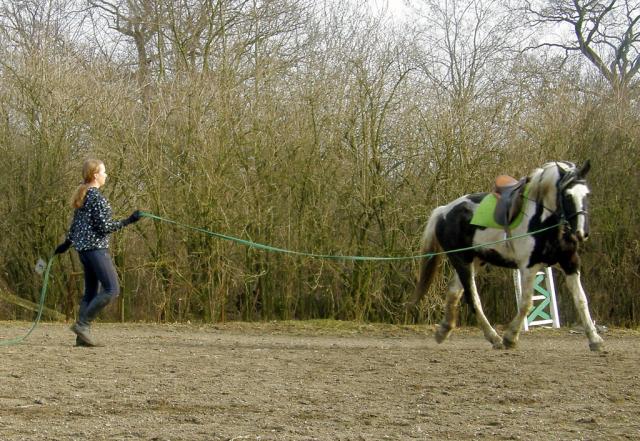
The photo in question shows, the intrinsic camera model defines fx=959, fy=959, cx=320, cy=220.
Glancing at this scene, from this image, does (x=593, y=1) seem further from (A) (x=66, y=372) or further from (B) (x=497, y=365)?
(A) (x=66, y=372)

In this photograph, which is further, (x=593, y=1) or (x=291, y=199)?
(x=593, y=1)

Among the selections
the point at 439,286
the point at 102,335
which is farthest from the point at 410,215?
the point at 102,335

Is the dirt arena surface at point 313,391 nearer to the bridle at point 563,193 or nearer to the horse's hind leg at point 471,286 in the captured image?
the horse's hind leg at point 471,286

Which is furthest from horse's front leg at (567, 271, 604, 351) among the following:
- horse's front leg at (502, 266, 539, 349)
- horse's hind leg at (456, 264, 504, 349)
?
horse's hind leg at (456, 264, 504, 349)

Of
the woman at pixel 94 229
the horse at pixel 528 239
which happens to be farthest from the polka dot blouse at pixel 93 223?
the horse at pixel 528 239

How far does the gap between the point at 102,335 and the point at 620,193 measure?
28.2 ft

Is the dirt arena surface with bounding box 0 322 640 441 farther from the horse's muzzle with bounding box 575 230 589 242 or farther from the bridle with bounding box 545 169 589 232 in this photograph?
the bridle with bounding box 545 169 589 232

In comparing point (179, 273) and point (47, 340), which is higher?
point (179, 273)

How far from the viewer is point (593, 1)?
26.8 m

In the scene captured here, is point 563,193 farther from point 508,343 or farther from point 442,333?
point 442,333

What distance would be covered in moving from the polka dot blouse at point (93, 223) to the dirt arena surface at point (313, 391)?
1104mm

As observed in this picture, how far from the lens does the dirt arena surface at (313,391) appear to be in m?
5.87

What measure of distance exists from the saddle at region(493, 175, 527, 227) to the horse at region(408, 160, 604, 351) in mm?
27

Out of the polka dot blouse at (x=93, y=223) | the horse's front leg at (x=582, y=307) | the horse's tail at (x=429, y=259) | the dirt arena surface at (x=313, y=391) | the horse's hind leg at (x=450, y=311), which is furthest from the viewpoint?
the horse's tail at (x=429, y=259)
